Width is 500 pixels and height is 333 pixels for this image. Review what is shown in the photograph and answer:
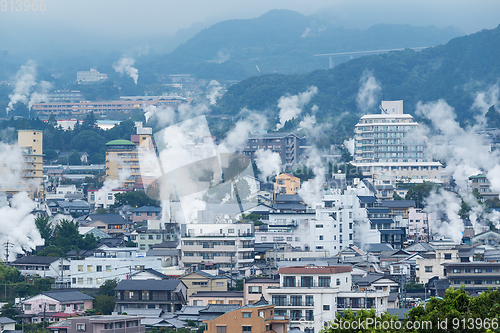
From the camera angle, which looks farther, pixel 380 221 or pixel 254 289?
pixel 380 221

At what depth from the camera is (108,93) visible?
102m

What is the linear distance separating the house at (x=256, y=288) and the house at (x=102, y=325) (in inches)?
142

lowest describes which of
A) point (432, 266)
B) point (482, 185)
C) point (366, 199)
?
point (432, 266)

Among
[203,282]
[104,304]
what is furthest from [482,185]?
[104,304]

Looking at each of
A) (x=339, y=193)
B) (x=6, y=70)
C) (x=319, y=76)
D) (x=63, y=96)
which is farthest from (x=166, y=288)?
(x=6, y=70)

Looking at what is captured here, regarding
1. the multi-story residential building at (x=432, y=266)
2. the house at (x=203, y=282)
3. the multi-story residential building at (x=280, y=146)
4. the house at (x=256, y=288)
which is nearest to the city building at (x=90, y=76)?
the multi-story residential building at (x=280, y=146)

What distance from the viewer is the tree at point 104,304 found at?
25.5m

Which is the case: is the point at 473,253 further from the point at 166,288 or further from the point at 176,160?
the point at 176,160

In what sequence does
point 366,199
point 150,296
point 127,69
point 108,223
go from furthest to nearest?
point 127,69, point 108,223, point 366,199, point 150,296

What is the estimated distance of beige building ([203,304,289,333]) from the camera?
19859 mm

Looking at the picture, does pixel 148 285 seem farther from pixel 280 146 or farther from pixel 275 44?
pixel 275 44

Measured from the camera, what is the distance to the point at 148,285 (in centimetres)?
2598

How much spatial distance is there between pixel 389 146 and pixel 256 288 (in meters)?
35.8

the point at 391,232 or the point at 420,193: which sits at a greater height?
the point at 420,193
